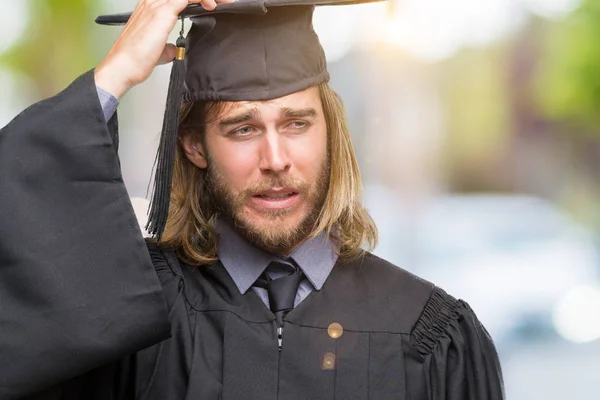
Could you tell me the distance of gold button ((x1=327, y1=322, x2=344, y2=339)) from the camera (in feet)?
6.86

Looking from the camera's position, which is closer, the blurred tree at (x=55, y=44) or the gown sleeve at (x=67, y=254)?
the gown sleeve at (x=67, y=254)

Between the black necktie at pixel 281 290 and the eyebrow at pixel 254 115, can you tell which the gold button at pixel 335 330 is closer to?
the black necktie at pixel 281 290

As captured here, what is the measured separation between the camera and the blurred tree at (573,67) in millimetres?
15359

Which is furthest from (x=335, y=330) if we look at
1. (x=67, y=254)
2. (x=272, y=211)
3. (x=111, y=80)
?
(x=111, y=80)

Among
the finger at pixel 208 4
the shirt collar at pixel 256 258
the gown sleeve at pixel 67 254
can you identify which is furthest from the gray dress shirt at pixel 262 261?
the finger at pixel 208 4

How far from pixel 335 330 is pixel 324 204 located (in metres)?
0.32

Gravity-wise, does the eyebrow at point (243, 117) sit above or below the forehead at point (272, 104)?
below

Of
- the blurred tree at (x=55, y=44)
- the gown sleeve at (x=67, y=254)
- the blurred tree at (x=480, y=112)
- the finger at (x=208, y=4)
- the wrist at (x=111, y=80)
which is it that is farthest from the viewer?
the blurred tree at (x=480, y=112)

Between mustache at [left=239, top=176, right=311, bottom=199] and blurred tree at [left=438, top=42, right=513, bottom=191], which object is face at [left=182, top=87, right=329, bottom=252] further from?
blurred tree at [left=438, top=42, right=513, bottom=191]

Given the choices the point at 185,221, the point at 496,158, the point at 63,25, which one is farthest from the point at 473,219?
the point at 185,221

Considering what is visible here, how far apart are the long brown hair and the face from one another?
0.07 meters

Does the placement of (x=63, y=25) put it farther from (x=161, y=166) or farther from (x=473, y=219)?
(x=161, y=166)

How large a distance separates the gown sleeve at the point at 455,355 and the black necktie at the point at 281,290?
30cm

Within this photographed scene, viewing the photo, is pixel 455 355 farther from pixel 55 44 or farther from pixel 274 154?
pixel 55 44
